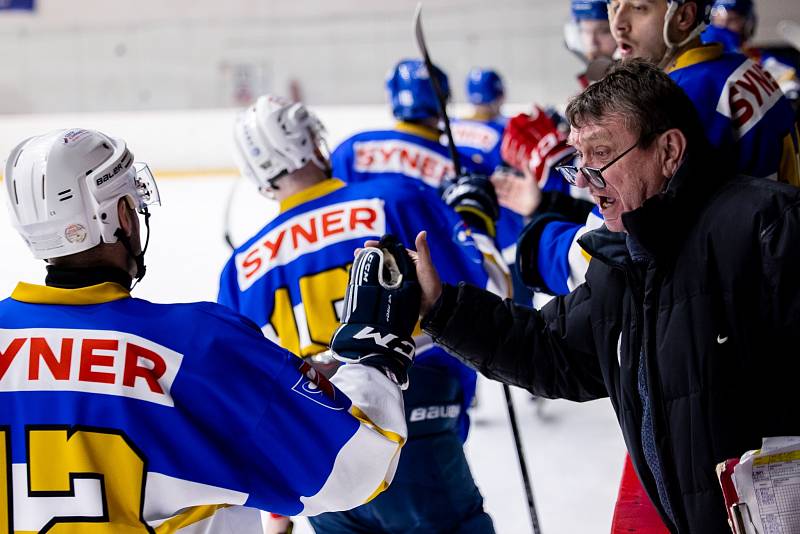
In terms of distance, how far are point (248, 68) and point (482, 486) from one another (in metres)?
8.20

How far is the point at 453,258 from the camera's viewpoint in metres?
2.33

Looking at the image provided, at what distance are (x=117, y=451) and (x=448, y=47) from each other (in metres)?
9.97

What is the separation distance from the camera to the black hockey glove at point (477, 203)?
251 cm

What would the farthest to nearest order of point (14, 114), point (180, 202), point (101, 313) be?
point (14, 114), point (180, 202), point (101, 313)

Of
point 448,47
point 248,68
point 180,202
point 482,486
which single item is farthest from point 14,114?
point 482,486

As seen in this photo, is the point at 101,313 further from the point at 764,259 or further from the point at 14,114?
the point at 14,114

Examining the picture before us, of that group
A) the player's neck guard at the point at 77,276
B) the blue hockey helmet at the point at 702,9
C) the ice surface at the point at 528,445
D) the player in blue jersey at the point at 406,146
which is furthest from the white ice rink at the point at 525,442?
the player's neck guard at the point at 77,276

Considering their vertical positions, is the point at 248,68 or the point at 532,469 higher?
the point at 248,68

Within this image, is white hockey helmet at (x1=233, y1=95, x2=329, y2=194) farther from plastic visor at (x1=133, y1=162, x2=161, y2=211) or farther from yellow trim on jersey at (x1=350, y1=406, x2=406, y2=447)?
yellow trim on jersey at (x1=350, y1=406, x2=406, y2=447)

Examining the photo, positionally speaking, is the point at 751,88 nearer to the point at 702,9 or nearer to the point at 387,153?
the point at 702,9

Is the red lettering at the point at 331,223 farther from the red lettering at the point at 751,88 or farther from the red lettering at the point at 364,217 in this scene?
the red lettering at the point at 751,88

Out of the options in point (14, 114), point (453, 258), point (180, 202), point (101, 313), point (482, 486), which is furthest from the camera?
point (14, 114)

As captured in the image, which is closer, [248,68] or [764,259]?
[764,259]

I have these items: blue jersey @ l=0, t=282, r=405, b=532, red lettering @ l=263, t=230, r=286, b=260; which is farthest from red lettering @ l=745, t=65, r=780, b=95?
blue jersey @ l=0, t=282, r=405, b=532
